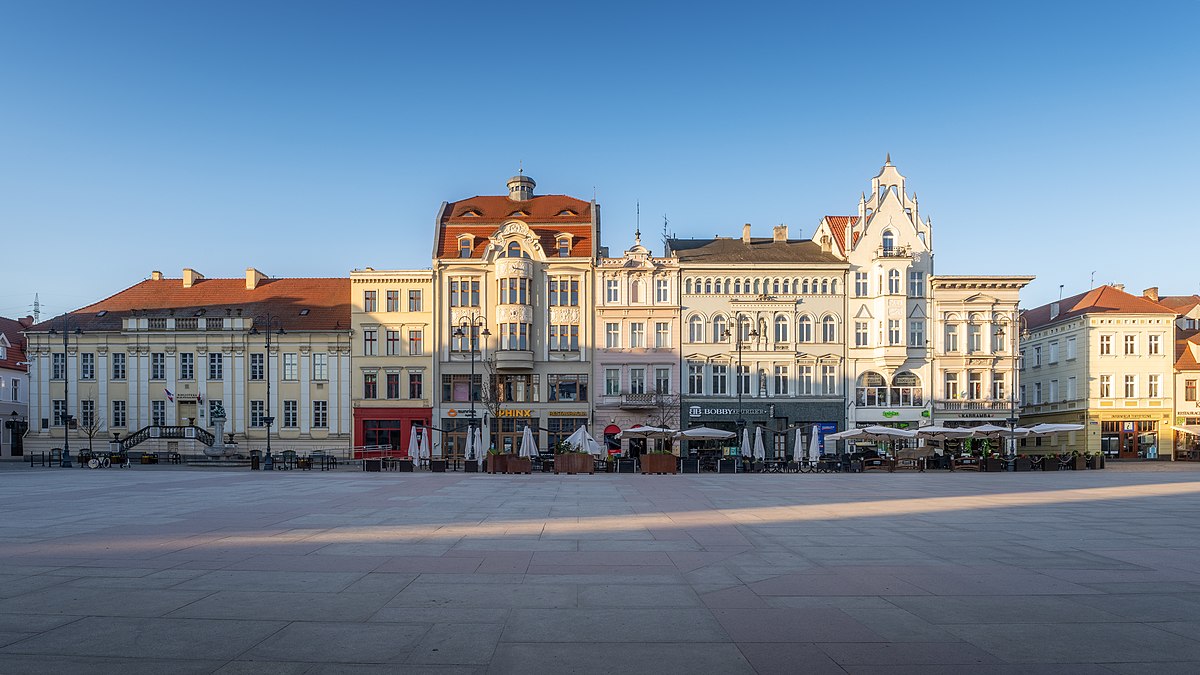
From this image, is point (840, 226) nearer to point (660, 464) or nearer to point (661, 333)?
point (661, 333)

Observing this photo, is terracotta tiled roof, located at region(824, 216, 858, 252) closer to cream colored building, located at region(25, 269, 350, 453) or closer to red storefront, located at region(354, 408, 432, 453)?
red storefront, located at region(354, 408, 432, 453)

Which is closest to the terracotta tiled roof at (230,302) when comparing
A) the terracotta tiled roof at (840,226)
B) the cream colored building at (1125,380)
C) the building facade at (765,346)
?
the building facade at (765,346)

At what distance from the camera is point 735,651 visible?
7750mm

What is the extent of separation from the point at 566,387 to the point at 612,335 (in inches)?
190

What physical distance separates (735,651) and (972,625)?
2.77 meters

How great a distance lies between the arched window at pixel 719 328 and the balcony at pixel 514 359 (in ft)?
42.0

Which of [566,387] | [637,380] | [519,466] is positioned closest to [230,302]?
[566,387]

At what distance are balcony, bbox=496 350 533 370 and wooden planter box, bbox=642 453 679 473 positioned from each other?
1829 cm

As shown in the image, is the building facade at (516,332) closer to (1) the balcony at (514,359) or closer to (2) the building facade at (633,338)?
(1) the balcony at (514,359)

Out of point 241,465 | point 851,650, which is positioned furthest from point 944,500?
point 241,465

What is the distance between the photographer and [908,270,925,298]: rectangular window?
60031mm

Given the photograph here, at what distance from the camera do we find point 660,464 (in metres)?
42.3

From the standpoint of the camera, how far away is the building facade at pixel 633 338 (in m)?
59.2

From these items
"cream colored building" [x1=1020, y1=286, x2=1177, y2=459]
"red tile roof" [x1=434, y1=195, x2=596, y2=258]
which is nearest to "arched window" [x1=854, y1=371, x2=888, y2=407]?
"cream colored building" [x1=1020, y1=286, x2=1177, y2=459]
